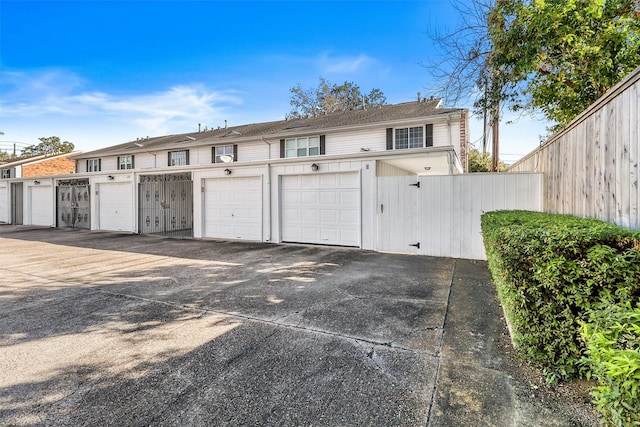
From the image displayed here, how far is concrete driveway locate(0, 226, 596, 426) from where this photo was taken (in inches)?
83.0

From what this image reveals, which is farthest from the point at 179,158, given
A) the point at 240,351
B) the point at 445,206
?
the point at 240,351

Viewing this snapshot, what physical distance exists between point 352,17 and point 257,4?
2819 mm

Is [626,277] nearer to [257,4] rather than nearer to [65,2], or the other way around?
[257,4]

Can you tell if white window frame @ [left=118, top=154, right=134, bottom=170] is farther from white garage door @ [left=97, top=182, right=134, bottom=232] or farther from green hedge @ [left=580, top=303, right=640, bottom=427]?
green hedge @ [left=580, top=303, right=640, bottom=427]

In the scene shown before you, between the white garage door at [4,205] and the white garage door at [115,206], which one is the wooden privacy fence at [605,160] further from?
the white garage door at [4,205]

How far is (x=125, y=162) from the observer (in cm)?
2009

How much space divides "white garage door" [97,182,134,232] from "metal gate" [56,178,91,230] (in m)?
0.99

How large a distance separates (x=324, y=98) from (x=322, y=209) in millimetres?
21811

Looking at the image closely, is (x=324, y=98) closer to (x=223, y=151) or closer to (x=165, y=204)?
(x=223, y=151)

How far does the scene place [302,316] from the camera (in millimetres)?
3826

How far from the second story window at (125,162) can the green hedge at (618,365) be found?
22663 millimetres

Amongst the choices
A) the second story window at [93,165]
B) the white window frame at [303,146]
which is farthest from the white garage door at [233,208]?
the second story window at [93,165]

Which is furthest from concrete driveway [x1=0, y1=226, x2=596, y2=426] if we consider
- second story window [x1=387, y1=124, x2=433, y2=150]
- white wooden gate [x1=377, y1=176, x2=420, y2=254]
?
second story window [x1=387, y1=124, x2=433, y2=150]

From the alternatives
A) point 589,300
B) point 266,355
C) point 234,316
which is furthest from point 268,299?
point 589,300
